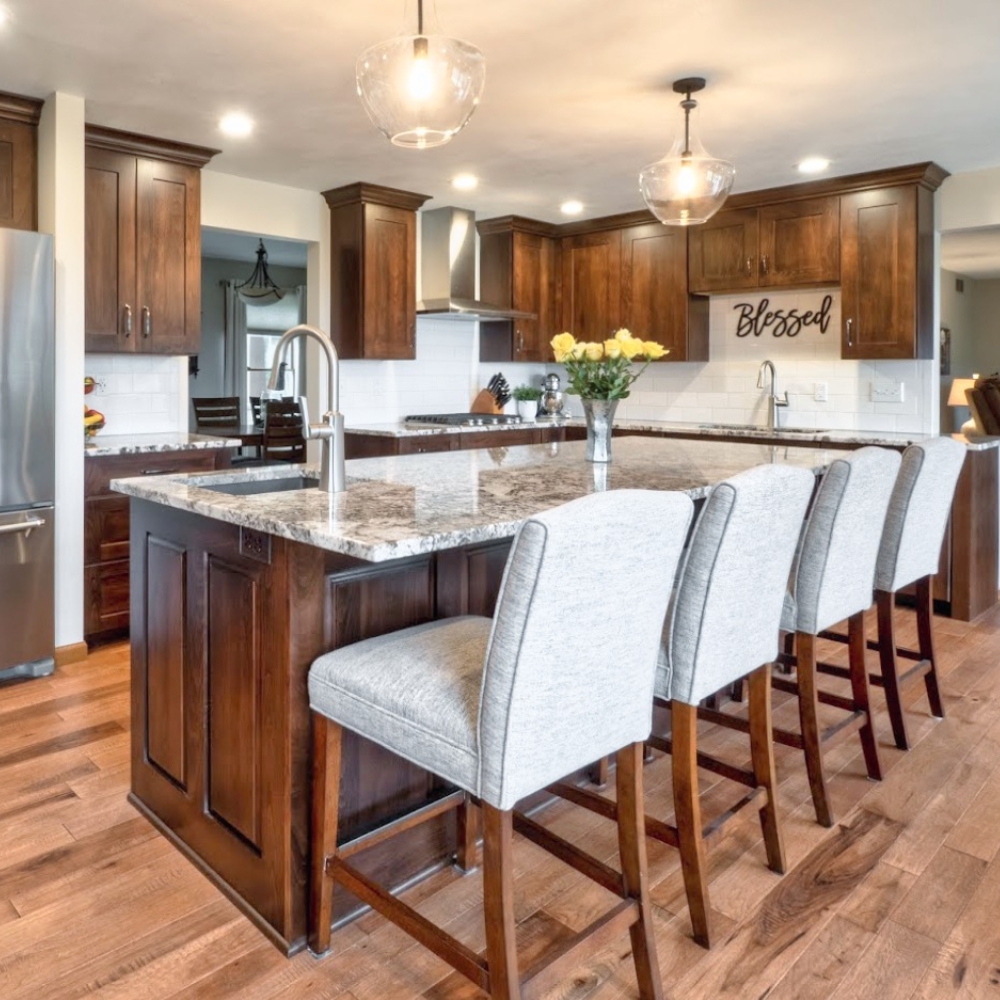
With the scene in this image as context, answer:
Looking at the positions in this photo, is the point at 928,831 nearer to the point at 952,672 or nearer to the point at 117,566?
the point at 952,672

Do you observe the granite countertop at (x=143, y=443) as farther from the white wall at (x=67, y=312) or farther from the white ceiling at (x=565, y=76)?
the white ceiling at (x=565, y=76)

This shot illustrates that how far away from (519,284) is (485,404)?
2.88 feet

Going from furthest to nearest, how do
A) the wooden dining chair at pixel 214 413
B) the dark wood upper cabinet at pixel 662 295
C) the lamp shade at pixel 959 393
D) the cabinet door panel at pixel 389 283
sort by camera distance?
the wooden dining chair at pixel 214 413 → the lamp shade at pixel 959 393 → the dark wood upper cabinet at pixel 662 295 → the cabinet door panel at pixel 389 283

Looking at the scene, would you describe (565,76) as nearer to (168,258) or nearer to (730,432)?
(168,258)

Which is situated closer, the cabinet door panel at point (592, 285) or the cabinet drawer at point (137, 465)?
the cabinet drawer at point (137, 465)

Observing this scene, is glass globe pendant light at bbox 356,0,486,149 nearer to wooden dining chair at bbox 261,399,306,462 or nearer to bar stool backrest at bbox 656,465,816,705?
bar stool backrest at bbox 656,465,816,705

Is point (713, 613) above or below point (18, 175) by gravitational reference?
below

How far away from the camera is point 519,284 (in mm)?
6055

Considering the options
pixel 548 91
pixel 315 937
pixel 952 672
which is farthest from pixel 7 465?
pixel 952 672

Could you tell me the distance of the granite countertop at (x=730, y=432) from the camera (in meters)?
4.46

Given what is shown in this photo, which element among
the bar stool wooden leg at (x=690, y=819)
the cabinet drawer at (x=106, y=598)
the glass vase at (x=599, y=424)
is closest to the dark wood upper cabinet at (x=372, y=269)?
the cabinet drawer at (x=106, y=598)

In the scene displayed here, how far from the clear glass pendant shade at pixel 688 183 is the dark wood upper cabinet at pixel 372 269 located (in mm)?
2244

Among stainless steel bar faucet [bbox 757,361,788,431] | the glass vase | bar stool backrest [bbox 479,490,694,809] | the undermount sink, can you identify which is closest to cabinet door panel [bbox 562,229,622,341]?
stainless steel bar faucet [bbox 757,361,788,431]

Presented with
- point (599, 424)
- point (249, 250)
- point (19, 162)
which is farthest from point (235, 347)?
point (599, 424)
